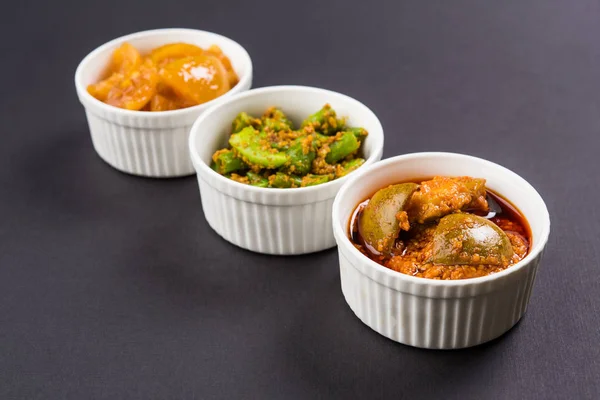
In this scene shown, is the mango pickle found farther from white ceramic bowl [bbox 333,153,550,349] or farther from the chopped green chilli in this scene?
white ceramic bowl [bbox 333,153,550,349]

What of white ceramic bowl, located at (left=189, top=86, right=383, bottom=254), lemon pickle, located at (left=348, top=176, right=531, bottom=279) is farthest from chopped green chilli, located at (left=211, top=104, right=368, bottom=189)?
lemon pickle, located at (left=348, top=176, right=531, bottom=279)

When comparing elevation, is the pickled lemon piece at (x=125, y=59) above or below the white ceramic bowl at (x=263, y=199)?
above

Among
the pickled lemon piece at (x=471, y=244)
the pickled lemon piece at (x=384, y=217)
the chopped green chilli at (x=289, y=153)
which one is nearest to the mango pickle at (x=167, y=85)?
the chopped green chilli at (x=289, y=153)

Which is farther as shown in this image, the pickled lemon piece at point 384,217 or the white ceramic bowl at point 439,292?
the pickled lemon piece at point 384,217

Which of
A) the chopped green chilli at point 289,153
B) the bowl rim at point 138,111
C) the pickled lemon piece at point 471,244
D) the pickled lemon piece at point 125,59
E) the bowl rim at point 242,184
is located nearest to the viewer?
the pickled lemon piece at point 471,244

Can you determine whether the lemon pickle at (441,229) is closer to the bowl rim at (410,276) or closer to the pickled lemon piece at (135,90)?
the bowl rim at (410,276)

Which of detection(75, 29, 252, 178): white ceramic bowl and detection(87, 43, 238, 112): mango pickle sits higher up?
detection(87, 43, 238, 112): mango pickle

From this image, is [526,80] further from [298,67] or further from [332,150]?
[332,150]
